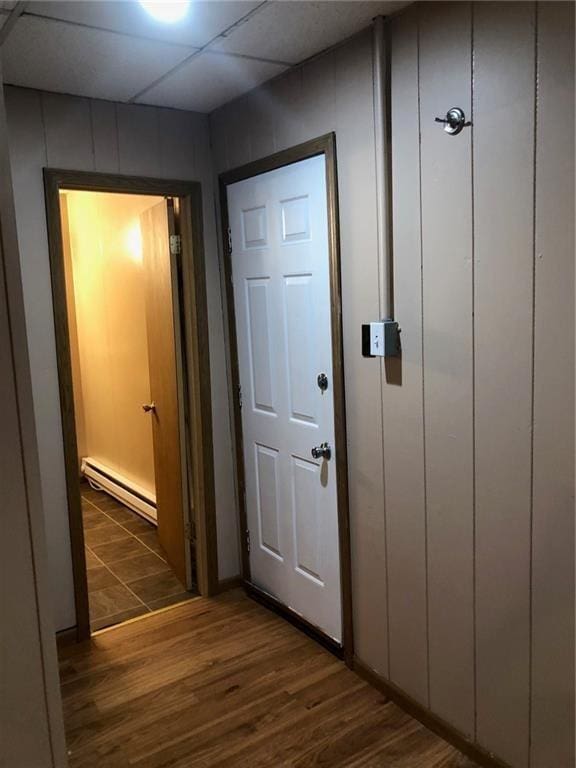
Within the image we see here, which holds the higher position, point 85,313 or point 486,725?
point 85,313

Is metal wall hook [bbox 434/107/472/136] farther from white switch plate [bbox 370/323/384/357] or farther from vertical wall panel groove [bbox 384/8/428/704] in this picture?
white switch plate [bbox 370/323/384/357]

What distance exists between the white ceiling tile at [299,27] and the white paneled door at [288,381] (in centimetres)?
41

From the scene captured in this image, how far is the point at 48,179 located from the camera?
2.73 meters

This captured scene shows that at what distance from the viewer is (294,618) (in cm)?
300

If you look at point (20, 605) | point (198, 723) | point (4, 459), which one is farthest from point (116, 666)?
point (4, 459)

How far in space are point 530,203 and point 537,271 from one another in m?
0.19

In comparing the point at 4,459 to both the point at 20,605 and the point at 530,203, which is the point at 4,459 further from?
the point at 530,203

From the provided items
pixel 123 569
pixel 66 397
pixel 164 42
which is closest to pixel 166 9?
pixel 164 42

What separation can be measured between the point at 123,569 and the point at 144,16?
2862mm

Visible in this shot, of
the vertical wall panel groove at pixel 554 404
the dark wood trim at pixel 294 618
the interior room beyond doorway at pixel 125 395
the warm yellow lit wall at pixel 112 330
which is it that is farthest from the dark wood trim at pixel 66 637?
the vertical wall panel groove at pixel 554 404

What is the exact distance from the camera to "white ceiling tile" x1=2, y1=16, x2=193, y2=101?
2104mm

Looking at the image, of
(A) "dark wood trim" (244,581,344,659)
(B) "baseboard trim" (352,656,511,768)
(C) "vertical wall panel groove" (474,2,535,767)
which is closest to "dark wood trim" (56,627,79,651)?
(A) "dark wood trim" (244,581,344,659)

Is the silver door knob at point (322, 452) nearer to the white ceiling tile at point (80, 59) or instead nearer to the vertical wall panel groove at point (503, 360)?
the vertical wall panel groove at point (503, 360)

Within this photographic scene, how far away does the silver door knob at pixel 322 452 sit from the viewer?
265 cm
